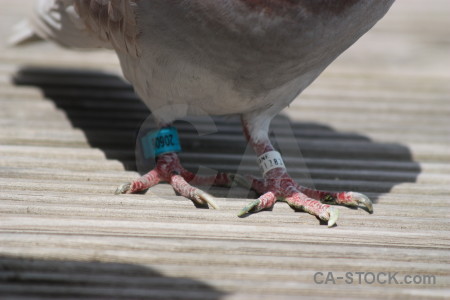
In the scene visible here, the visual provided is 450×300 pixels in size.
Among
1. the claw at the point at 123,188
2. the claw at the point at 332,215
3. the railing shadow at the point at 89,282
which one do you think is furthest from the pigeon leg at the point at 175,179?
the railing shadow at the point at 89,282

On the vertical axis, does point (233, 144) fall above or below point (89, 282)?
below

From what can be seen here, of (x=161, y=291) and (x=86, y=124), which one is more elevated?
A: (x=161, y=291)

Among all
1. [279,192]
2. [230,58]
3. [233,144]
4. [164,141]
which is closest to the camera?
[230,58]

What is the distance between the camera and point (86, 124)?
13.6ft

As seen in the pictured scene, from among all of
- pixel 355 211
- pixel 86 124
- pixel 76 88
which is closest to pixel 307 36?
pixel 355 211

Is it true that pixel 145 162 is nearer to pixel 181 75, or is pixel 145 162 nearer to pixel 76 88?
pixel 181 75

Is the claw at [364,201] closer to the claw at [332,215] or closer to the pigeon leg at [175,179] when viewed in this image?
the claw at [332,215]

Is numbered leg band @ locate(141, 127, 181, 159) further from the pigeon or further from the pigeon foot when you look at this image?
the pigeon foot

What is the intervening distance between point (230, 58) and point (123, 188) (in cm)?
80

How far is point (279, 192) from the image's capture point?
124 inches

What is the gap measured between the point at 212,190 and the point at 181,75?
1.98 ft

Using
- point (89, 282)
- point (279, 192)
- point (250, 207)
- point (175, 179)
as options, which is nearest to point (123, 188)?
point (175, 179)

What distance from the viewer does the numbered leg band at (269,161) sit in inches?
130

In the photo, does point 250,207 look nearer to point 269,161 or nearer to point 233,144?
point 269,161
